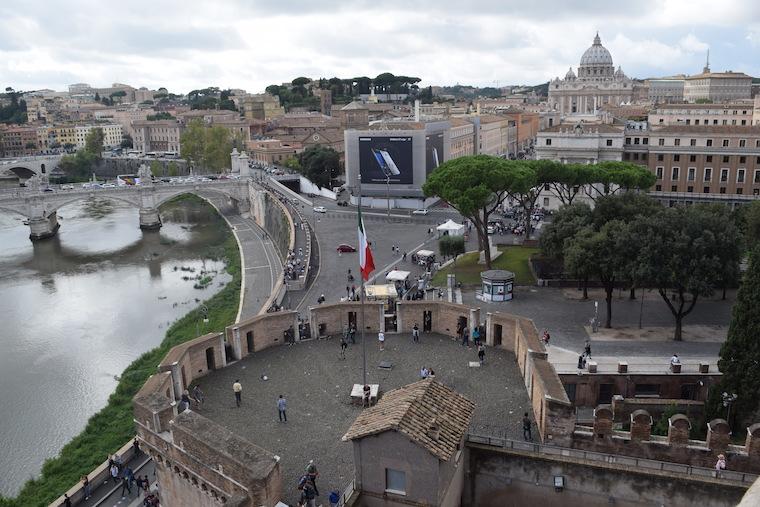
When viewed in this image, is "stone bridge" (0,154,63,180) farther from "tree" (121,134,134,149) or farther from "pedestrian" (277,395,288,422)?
"pedestrian" (277,395,288,422)

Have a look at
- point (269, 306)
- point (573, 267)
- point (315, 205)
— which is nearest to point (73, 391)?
point (269, 306)

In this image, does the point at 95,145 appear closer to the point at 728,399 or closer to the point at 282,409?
the point at 282,409

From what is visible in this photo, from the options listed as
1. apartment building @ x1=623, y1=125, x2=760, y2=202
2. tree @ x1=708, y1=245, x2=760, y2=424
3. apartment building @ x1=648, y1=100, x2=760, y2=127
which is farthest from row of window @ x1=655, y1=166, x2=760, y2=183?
tree @ x1=708, y1=245, x2=760, y2=424

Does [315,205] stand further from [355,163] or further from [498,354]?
[498,354]

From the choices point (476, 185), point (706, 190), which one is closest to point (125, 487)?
point (476, 185)

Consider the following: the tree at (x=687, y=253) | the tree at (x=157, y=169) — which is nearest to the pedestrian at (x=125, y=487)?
the tree at (x=687, y=253)

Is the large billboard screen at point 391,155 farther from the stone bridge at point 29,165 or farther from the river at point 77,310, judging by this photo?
the stone bridge at point 29,165
